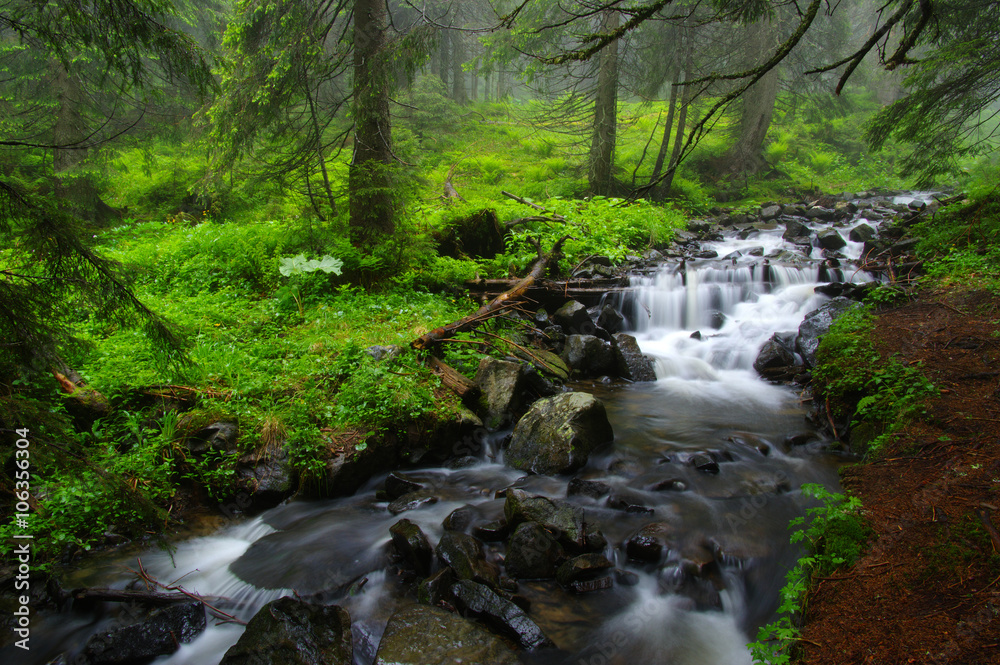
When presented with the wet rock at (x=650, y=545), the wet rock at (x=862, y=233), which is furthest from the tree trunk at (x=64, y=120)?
the wet rock at (x=862, y=233)

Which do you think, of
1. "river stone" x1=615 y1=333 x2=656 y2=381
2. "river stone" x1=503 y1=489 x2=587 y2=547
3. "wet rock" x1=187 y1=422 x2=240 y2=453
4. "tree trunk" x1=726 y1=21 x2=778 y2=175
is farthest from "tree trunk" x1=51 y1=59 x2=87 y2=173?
"tree trunk" x1=726 y1=21 x2=778 y2=175

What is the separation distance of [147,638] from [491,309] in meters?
5.46

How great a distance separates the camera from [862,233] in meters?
12.9

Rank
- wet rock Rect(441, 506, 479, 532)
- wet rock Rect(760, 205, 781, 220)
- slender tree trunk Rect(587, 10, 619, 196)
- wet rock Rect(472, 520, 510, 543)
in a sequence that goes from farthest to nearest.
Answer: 1. wet rock Rect(760, 205, 781, 220)
2. slender tree trunk Rect(587, 10, 619, 196)
3. wet rock Rect(441, 506, 479, 532)
4. wet rock Rect(472, 520, 510, 543)

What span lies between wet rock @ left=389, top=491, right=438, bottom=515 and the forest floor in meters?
3.31

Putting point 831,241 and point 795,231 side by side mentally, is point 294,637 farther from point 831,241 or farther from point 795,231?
point 795,231

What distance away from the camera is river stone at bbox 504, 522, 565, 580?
13.0ft

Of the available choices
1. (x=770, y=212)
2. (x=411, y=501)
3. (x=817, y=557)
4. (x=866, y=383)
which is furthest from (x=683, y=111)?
(x=817, y=557)

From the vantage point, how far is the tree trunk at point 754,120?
17.9 metres

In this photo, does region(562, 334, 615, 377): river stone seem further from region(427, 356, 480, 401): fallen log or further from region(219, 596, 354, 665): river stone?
region(219, 596, 354, 665): river stone

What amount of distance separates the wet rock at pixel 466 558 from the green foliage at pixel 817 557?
1840 mm

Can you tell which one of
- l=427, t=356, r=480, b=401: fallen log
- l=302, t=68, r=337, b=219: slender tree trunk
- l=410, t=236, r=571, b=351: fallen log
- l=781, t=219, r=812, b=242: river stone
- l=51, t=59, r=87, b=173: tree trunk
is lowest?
l=427, t=356, r=480, b=401: fallen log

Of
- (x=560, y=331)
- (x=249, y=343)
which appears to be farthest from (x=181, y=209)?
(x=560, y=331)

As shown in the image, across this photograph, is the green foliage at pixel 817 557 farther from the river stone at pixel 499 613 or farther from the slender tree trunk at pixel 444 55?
the slender tree trunk at pixel 444 55
